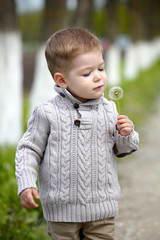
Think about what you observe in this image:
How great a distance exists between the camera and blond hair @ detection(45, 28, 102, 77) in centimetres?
246

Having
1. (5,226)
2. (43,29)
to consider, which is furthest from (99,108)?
(43,29)

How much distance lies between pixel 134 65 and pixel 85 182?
16.0 meters

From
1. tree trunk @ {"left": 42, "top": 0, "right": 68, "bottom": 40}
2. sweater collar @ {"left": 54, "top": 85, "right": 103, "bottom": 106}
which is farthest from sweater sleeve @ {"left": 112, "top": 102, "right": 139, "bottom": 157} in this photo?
tree trunk @ {"left": 42, "top": 0, "right": 68, "bottom": 40}

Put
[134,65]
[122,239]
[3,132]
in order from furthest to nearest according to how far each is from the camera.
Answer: [134,65], [3,132], [122,239]

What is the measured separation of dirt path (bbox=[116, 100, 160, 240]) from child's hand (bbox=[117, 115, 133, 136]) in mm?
1807

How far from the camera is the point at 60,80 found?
2.55 metres

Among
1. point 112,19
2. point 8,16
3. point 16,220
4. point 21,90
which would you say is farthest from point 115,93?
point 112,19

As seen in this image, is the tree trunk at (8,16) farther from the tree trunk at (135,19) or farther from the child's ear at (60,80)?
the tree trunk at (135,19)

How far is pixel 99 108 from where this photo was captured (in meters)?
2.58

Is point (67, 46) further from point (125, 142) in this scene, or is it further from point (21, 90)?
point (21, 90)

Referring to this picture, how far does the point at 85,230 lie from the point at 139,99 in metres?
8.98

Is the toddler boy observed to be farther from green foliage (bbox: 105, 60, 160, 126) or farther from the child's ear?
green foliage (bbox: 105, 60, 160, 126)

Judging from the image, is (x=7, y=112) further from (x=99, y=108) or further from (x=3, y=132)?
(x=99, y=108)

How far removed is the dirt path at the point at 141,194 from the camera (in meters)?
4.29
